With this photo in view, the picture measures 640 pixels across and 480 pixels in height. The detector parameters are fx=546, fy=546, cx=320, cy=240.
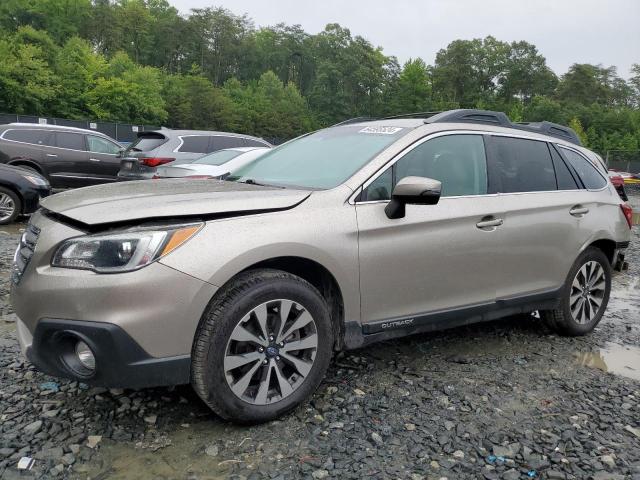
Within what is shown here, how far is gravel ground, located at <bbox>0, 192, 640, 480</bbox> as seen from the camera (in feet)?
8.07

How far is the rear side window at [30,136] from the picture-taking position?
35.7 ft

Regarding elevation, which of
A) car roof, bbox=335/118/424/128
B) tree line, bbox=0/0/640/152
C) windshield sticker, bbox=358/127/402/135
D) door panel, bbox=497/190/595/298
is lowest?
door panel, bbox=497/190/595/298

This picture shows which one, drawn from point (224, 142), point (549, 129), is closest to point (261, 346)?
point (549, 129)

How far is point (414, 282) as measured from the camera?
3225mm

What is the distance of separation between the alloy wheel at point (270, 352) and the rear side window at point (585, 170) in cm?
285

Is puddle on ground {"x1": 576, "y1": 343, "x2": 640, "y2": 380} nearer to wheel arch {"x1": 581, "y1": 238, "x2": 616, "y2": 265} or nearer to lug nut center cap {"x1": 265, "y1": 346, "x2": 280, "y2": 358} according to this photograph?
wheel arch {"x1": 581, "y1": 238, "x2": 616, "y2": 265}

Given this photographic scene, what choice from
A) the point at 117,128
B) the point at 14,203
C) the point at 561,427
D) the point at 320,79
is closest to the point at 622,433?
the point at 561,427

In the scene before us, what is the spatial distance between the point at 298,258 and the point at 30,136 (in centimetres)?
1025

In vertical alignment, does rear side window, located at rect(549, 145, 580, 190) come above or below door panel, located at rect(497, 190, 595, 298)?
above

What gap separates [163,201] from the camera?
2.64 m

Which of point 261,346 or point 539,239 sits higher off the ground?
point 539,239

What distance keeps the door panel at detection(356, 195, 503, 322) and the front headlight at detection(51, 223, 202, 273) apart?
1077mm

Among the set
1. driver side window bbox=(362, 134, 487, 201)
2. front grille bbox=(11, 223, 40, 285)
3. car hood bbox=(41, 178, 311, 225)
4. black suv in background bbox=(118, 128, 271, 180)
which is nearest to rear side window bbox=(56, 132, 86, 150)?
black suv in background bbox=(118, 128, 271, 180)

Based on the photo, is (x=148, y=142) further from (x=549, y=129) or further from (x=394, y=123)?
(x=549, y=129)
